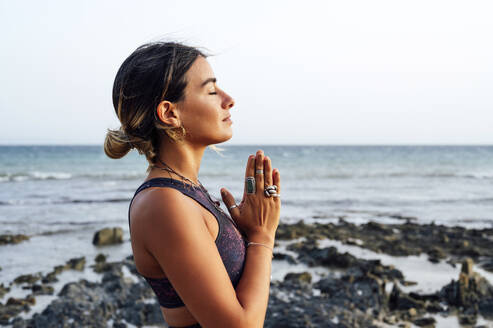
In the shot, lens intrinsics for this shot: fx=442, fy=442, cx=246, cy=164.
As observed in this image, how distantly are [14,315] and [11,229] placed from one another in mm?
8139

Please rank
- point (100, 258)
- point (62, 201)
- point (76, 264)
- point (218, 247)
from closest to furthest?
point (218, 247), point (76, 264), point (100, 258), point (62, 201)

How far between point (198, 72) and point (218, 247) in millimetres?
742

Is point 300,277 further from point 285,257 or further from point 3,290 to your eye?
point 3,290

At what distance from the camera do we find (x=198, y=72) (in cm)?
189

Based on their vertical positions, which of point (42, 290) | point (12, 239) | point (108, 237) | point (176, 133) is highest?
point (176, 133)

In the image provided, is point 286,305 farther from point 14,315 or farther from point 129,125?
point 129,125

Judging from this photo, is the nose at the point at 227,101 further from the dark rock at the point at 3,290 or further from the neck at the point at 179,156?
the dark rock at the point at 3,290

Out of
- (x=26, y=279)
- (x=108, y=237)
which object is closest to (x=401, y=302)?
(x=26, y=279)

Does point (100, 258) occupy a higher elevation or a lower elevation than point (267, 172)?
lower

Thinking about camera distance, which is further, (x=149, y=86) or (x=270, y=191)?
(x=270, y=191)

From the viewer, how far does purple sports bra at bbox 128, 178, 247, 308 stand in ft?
5.62

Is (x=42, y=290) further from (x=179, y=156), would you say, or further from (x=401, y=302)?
(x=179, y=156)

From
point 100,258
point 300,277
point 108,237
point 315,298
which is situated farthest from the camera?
point 108,237

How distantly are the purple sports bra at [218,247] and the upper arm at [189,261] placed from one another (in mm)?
141
